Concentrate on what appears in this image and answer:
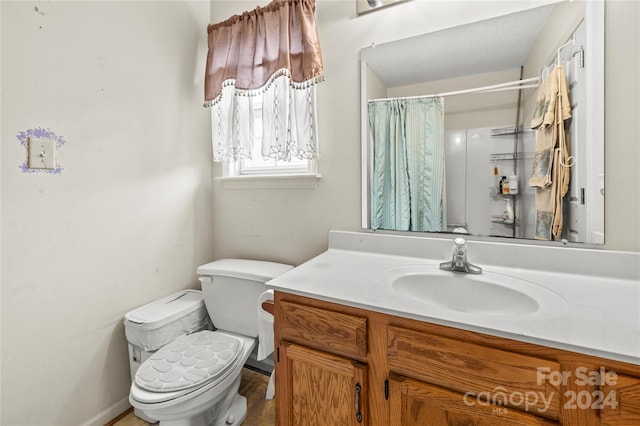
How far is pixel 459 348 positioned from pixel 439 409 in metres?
0.17

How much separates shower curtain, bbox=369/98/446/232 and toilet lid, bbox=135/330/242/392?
0.89 metres

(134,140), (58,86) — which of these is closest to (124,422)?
(134,140)

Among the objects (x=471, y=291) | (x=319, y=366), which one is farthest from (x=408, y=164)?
(x=319, y=366)

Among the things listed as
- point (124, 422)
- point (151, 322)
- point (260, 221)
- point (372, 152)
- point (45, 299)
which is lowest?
point (124, 422)

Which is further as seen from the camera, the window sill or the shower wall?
the window sill

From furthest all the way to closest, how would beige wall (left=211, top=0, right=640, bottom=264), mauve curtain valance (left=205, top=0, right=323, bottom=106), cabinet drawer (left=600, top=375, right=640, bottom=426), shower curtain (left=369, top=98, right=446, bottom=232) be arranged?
Result: 1. mauve curtain valance (left=205, top=0, right=323, bottom=106)
2. shower curtain (left=369, top=98, right=446, bottom=232)
3. beige wall (left=211, top=0, right=640, bottom=264)
4. cabinet drawer (left=600, top=375, right=640, bottom=426)

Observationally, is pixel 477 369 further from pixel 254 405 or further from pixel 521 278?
pixel 254 405

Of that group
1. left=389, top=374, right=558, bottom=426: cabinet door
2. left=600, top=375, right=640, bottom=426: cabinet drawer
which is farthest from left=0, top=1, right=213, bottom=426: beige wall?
left=600, top=375, right=640, bottom=426: cabinet drawer

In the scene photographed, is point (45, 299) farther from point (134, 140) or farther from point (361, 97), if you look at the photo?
point (361, 97)

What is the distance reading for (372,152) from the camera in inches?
52.7

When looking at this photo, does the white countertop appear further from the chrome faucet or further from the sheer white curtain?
the sheer white curtain

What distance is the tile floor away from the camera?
137cm

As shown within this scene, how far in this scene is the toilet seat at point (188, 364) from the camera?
1.07 metres

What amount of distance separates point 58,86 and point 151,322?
107 centimetres
